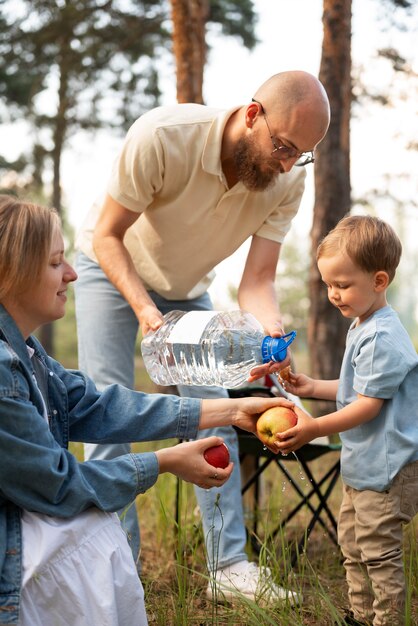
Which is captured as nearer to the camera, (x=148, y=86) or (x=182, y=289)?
(x=182, y=289)

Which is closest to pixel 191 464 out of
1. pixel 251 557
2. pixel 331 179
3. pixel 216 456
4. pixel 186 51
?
pixel 216 456

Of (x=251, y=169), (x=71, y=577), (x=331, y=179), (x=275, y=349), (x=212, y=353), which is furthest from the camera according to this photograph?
(x=331, y=179)

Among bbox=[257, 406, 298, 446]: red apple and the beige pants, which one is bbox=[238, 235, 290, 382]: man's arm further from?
the beige pants

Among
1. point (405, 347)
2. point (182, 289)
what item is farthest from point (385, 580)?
point (182, 289)

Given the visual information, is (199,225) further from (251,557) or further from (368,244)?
(251,557)

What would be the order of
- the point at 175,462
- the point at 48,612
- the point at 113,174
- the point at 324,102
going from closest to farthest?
the point at 48,612 → the point at 175,462 → the point at 324,102 → the point at 113,174

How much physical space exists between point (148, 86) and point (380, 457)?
32.3 feet

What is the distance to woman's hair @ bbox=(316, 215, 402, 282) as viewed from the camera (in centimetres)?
260

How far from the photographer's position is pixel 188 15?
668 cm

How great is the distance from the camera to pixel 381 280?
2.64 metres

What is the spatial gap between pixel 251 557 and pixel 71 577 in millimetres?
1638

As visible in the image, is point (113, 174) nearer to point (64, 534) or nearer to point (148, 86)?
point (64, 534)

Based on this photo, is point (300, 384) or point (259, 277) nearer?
point (300, 384)

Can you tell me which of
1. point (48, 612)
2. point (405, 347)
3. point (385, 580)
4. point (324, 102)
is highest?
point (324, 102)
